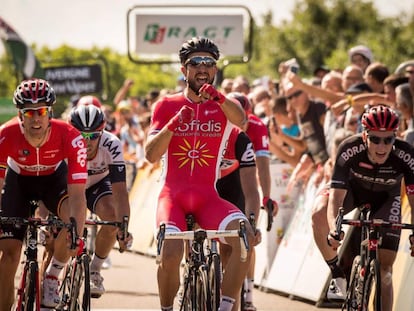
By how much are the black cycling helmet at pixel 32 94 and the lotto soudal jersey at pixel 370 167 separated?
2642mm

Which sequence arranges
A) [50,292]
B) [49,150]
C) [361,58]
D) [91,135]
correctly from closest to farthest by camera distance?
1. [49,150]
2. [50,292]
3. [91,135]
4. [361,58]

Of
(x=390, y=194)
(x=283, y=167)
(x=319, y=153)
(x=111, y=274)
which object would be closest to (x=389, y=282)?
(x=390, y=194)

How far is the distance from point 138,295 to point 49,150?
4774 mm

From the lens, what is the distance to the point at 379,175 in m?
11.7

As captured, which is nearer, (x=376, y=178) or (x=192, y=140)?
(x=192, y=140)

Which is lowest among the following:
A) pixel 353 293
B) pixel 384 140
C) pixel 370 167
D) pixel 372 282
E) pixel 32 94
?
pixel 353 293

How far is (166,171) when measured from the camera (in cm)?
1097

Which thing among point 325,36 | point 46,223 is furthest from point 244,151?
point 325,36

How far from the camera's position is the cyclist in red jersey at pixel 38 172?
1070 centimetres

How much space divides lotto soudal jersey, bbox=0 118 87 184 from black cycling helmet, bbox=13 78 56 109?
0.29 m

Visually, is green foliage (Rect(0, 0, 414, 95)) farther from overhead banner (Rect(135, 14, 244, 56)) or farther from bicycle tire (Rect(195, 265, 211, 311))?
bicycle tire (Rect(195, 265, 211, 311))

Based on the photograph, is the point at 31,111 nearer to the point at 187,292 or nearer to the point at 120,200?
the point at 120,200

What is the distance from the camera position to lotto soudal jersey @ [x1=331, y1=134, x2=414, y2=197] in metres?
11.5

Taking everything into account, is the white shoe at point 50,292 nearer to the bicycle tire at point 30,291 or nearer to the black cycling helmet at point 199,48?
the bicycle tire at point 30,291
